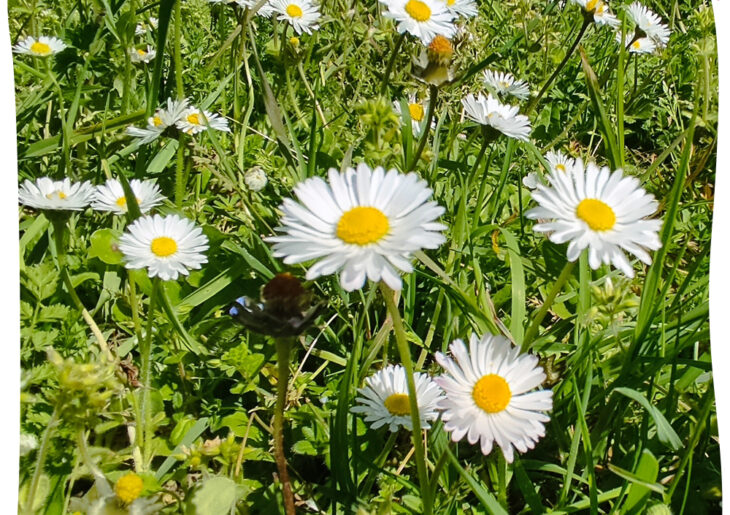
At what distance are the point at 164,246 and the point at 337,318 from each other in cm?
28

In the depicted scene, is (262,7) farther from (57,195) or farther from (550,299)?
(550,299)

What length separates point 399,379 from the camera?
2.82 feet

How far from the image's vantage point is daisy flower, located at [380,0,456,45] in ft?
3.73

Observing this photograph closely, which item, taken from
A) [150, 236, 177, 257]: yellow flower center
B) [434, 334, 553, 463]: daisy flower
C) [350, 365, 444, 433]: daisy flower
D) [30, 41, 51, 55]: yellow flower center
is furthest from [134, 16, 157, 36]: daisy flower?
[434, 334, 553, 463]: daisy flower

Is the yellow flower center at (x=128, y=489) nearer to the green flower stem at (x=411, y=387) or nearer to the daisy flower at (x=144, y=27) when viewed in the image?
the green flower stem at (x=411, y=387)

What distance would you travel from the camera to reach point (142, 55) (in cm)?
127

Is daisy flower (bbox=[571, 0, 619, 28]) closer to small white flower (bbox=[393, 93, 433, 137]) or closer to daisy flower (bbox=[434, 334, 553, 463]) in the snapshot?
small white flower (bbox=[393, 93, 433, 137])

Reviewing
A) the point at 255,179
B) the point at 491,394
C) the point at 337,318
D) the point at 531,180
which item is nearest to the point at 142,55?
the point at 255,179

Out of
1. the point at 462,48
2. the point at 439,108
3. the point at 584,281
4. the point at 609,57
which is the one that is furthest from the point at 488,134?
the point at 609,57

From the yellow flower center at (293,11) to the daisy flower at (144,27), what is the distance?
0.25 metres

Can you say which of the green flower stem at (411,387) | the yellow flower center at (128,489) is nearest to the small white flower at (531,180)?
the green flower stem at (411,387)

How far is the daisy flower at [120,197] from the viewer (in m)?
0.95

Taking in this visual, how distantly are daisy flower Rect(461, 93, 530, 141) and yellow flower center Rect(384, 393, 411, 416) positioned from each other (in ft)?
1.41

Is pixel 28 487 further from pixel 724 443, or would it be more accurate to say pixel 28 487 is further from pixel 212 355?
pixel 724 443
